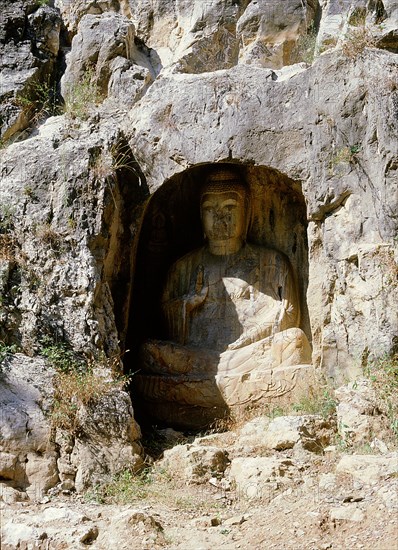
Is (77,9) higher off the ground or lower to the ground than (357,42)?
higher

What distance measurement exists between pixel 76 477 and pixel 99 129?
3930mm

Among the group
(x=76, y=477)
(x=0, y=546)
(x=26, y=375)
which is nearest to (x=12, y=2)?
(x=26, y=375)

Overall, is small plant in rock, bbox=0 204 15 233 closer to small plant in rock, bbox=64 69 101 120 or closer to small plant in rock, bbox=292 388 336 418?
small plant in rock, bbox=64 69 101 120

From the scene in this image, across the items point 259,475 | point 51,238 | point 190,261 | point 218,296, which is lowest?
point 259,475

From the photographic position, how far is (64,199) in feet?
30.3

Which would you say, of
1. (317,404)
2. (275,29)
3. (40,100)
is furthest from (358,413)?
(40,100)

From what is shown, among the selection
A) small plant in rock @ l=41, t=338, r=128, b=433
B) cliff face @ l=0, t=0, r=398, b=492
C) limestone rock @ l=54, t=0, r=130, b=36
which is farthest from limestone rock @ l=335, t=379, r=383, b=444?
limestone rock @ l=54, t=0, r=130, b=36

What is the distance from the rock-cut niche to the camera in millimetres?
9422

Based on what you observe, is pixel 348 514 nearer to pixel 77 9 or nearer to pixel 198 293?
pixel 198 293

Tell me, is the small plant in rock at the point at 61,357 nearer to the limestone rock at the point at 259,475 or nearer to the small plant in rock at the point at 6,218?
the small plant in rock at the point at 6,218

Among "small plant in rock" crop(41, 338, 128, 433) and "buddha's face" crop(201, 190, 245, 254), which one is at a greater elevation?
"buddha's face" crop(201, 190, 245, 254)

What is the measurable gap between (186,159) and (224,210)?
104 cm

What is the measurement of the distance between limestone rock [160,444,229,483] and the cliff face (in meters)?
1.40

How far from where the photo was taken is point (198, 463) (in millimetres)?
7840
